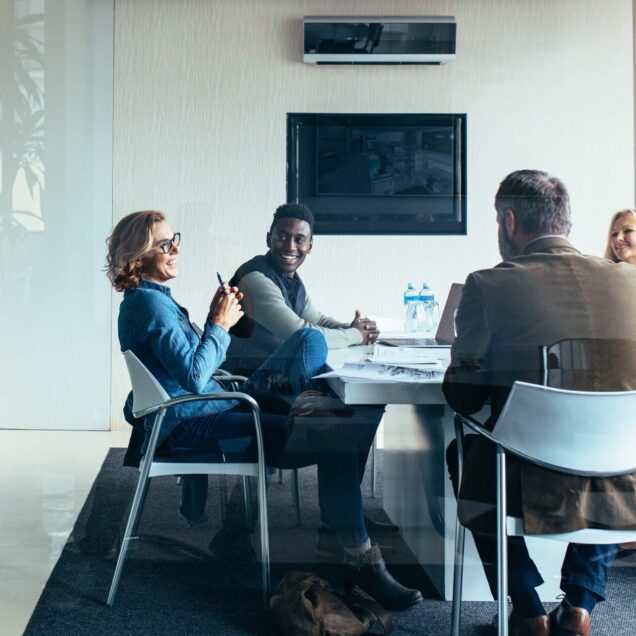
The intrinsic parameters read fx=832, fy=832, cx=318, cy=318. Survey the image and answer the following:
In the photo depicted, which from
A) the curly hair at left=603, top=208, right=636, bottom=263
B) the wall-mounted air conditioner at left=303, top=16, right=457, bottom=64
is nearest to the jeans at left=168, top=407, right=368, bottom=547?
the curly hair at left=603, top=208, right=636, bottom=263

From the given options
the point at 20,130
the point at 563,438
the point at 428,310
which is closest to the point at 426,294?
the point at 428,310

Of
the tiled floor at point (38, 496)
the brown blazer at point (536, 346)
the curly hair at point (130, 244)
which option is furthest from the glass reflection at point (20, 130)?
the brown blazer at point (536, 346)

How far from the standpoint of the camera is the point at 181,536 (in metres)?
2.57

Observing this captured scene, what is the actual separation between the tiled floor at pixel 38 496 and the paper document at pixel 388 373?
0.70m

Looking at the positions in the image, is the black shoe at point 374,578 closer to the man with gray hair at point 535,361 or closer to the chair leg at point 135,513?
the man with gray hair at point 535,361

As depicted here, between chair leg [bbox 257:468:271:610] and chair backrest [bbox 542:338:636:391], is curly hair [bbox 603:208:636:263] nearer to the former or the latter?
chair backrest [bbox 542:338:636:391]

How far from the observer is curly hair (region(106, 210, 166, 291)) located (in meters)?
2.45

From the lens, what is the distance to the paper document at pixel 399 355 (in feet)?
7.86

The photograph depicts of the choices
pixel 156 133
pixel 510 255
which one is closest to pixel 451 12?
pixel 510 255

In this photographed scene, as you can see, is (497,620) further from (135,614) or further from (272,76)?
(272,76)

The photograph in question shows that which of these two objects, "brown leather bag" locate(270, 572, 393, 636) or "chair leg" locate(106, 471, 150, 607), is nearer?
"brown leather bag" locate(270, 572, 393, 636)

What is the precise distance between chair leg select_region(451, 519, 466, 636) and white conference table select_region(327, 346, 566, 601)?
0.02 metres

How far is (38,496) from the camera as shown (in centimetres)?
271

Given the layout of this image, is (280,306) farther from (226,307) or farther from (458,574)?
(458,574)
